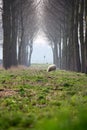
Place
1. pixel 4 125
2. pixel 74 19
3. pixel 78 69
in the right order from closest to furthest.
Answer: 1. pixel 4 125
2. pixel 78 69
3. pixel 74 19

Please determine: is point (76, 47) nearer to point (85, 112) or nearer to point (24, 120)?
point (24, 120)

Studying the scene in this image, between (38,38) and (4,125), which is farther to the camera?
(38,38)

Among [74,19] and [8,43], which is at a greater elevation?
[74,19]

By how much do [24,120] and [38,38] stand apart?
89240 millimetres

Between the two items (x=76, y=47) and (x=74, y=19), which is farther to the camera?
(x=74, y=19)

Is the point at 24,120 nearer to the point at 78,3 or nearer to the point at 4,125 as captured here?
the point at 4,125

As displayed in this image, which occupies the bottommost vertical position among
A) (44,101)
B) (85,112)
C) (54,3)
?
(44,101)

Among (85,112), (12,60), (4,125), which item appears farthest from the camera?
(12,60)

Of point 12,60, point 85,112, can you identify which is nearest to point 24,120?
point 85,112

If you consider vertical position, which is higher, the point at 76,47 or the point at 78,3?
the point at 78,3

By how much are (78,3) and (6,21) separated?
28.7 ft

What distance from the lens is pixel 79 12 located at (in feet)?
100

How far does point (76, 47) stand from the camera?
100.0 feet

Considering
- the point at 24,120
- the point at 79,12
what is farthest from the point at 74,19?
the point at 24,120
